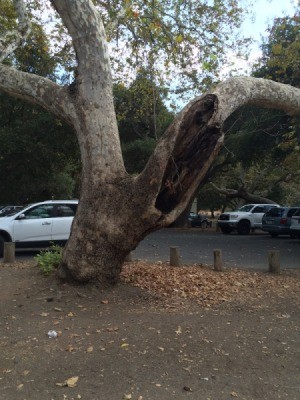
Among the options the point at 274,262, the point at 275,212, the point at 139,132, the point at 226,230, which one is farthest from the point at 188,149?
the point at 139,132

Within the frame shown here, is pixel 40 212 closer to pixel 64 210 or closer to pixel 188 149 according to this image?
pixel 64 210

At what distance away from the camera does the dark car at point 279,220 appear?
22500 mm

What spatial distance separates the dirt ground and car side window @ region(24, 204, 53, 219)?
5.64 metres

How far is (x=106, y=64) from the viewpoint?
721cm

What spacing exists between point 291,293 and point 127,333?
3.54 m

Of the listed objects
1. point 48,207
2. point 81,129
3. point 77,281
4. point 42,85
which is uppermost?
point 42,85

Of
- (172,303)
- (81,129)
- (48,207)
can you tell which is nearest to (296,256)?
(48,207)

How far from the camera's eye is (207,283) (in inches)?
316

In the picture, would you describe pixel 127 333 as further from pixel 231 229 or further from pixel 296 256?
pixel 231 229

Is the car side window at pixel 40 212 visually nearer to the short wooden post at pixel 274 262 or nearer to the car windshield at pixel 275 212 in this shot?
the short wooden post at pixel 274 262

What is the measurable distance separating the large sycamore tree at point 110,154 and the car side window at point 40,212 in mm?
6599

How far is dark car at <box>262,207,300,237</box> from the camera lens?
2250 centimetres

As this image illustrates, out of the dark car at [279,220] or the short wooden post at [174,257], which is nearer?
the short wooden post at [174,257]

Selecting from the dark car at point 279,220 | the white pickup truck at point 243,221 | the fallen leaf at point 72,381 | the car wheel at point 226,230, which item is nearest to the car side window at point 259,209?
the white pickup truck at point 243,221
